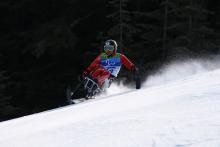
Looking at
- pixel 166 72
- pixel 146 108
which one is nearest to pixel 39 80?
pixel 166 72

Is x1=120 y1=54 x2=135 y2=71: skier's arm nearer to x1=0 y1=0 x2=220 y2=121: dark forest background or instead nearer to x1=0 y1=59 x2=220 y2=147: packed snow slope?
x1=0 y1=59 x2=220 y2=147: packed snow slope

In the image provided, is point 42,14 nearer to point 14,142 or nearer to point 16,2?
point 16,2

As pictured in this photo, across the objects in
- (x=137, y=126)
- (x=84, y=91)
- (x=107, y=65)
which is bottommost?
(x=84, y=91)

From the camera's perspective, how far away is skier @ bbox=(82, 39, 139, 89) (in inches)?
514

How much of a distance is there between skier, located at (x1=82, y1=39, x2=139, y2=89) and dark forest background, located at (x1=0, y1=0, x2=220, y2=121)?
565 cm

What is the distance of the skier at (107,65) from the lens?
13.1 metres

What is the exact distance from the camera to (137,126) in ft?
19.5

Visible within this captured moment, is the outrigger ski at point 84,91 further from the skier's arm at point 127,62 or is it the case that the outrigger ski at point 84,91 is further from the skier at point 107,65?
the skier's arm at point 127,62

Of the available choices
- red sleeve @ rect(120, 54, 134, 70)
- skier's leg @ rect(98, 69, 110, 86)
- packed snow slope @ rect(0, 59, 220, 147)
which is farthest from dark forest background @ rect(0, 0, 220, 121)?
packed snow slope @ rect(0, 59, 220, 147)

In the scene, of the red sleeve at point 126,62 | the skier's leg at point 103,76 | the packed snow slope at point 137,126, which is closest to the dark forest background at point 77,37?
the red sleeve at point 126,62

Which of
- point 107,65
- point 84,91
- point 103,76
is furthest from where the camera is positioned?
point 107,65

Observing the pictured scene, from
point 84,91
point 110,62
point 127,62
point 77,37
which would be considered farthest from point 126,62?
point 77,37

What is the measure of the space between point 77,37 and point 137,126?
17.4m

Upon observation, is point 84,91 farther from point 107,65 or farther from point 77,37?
point 77,37
